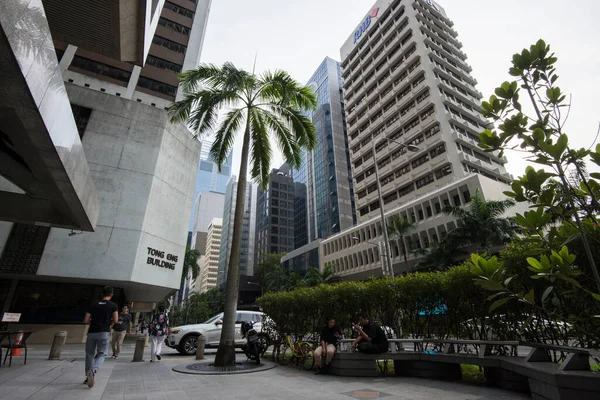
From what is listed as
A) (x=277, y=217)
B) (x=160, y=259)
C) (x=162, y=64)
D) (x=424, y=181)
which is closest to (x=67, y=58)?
(x=162, y=64)

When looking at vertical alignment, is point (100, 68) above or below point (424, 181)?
above

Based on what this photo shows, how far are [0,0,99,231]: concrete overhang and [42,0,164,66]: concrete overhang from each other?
5838mm

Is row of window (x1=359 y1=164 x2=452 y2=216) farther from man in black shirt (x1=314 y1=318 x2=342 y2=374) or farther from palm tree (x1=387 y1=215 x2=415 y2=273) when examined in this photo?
man in black shirt (x1=314 y1=318 x2=342 y2=374)

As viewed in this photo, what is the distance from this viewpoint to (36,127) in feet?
17.4

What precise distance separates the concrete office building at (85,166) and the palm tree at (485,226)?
25333 millimetres

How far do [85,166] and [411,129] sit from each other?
155 ft

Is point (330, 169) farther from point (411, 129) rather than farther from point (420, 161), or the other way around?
point (420, 161)

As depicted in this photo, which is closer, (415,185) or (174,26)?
(174,26)

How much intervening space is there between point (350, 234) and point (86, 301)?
3870cm

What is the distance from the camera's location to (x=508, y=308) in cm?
555

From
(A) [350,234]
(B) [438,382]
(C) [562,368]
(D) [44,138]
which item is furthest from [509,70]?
(A) [350,234]

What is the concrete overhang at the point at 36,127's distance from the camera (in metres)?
3.95

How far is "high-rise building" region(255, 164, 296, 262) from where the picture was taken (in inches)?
3676

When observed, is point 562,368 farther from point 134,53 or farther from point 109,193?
point 109,193
